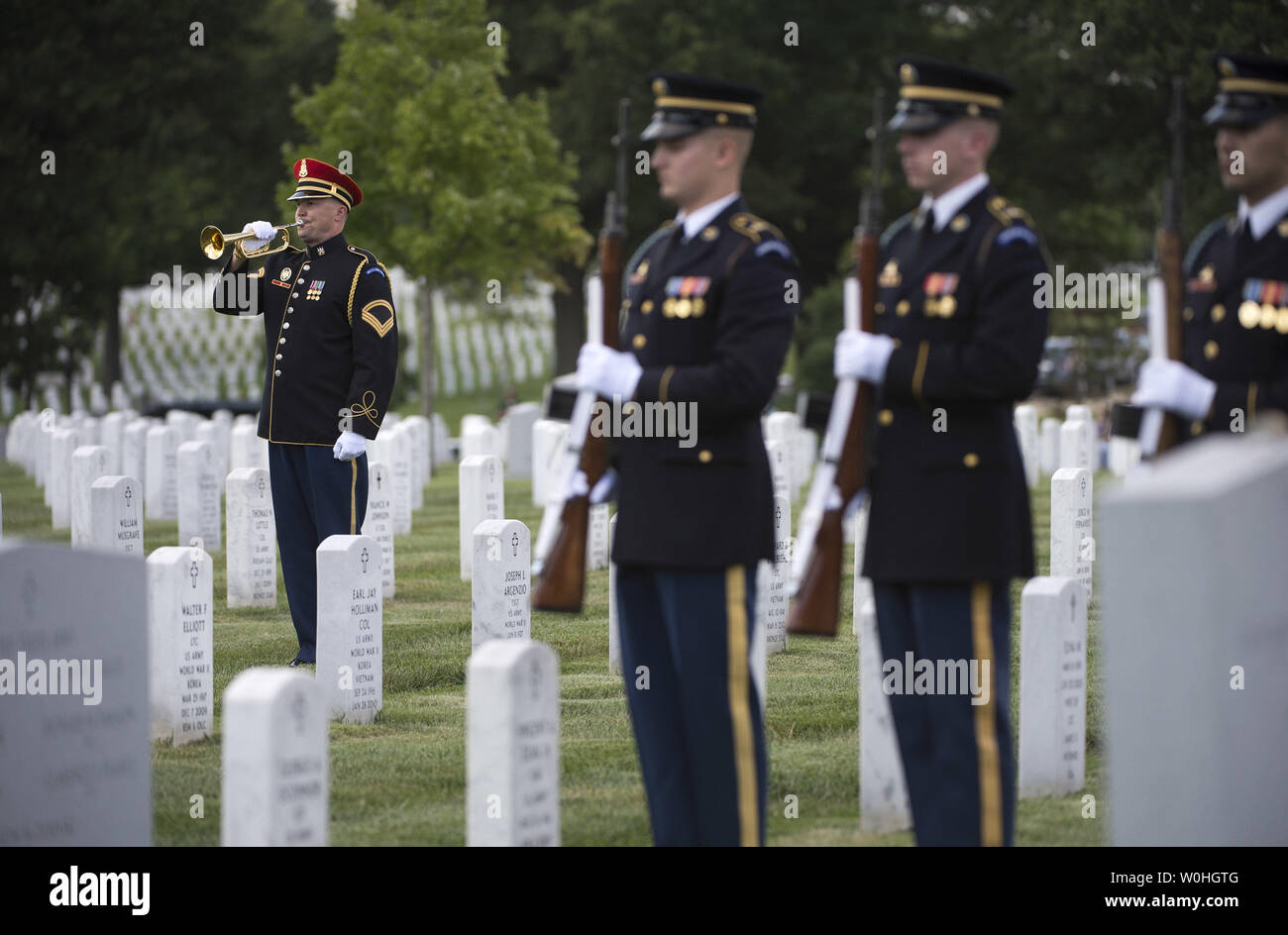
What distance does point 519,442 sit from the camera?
24938mm

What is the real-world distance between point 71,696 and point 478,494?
8352 mm

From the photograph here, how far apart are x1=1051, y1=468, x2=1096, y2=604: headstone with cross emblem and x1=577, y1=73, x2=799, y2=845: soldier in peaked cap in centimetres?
574

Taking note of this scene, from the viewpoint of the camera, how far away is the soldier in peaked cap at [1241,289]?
514 cm

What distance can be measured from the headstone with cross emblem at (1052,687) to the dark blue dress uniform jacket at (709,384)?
1651 mm

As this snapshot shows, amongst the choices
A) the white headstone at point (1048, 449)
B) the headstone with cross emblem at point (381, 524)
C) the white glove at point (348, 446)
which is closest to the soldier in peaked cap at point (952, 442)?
the white glove at point (348, 446)

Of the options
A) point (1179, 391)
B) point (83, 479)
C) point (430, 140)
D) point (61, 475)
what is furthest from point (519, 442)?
point (1179, 391)

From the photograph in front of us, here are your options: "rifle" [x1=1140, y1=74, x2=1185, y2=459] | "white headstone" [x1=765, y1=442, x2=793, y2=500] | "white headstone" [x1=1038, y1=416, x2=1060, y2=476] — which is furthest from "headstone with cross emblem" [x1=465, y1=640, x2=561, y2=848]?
"white headstone" [x1=1038, y1=416, x2=1060, y2=476]

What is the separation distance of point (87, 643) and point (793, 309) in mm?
2210

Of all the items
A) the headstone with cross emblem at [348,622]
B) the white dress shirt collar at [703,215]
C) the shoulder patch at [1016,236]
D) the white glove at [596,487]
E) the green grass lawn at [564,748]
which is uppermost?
the white dress shirt collar at [703,215]

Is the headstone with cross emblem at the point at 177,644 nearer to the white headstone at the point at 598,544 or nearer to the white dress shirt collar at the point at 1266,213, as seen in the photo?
the white dress shirt collar at the point at 1266,213

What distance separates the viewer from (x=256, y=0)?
35.5m

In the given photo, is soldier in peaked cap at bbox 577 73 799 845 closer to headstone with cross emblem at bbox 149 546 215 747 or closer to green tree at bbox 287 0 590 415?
headstone with cross emblem at bbox 149 546 215 747

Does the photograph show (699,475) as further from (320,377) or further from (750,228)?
(320,377)

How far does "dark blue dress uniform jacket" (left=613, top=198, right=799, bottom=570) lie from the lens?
5266 millimetres
